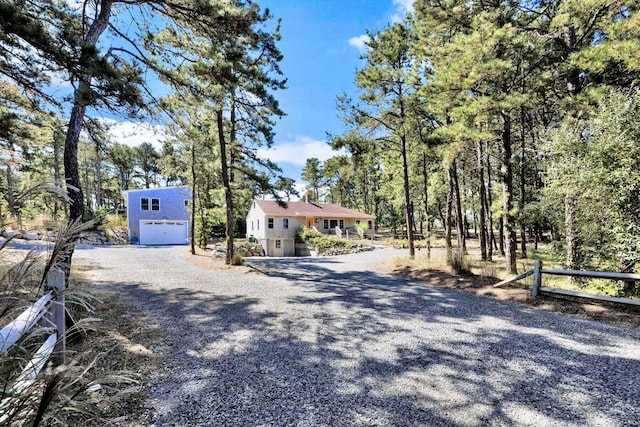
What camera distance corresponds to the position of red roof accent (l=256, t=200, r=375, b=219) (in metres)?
26.0

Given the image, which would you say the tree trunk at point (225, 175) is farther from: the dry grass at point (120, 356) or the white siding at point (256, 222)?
the white siding at point (256, 222)

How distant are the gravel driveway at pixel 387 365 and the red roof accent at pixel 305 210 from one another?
18.8 m

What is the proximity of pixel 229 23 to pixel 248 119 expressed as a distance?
6.15 meters

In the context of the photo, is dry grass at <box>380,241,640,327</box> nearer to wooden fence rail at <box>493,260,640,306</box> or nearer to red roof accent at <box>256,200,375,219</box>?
wooden fence rail at <box>493,260,640,306</box>

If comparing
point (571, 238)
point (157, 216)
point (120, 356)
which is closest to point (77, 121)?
point (120, 356)

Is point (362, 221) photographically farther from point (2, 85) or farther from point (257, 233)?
point (2, 85)

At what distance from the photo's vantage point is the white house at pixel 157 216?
2569 cm

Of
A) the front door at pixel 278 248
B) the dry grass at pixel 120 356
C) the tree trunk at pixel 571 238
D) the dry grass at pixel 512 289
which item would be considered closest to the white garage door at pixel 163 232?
the front door at pixel 278 248

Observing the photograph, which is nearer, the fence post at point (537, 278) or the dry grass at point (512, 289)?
the dry grass at point (512, 289)

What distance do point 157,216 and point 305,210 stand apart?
13148 mm

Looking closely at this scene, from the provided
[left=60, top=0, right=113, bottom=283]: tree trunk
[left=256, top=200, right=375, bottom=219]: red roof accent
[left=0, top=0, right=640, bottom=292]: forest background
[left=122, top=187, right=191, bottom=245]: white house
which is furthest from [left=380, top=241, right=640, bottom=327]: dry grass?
[left=122, top=187, right=191, bottom=245]: white house

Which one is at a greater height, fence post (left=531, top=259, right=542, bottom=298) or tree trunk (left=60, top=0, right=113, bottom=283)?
tree trunk (left=60, top=0, right=113, bottom=283)

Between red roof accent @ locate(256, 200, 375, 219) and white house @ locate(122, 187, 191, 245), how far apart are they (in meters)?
6.70

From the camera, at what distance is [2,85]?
22.0ft
